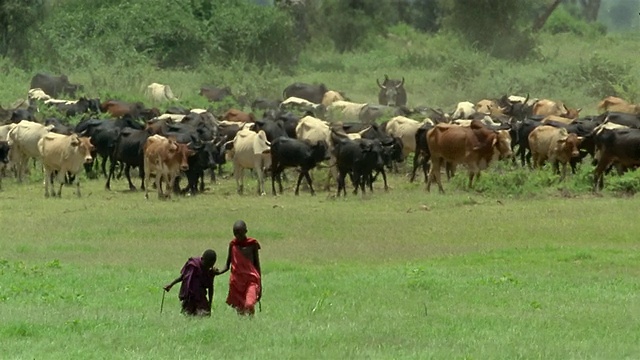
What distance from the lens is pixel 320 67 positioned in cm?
5788

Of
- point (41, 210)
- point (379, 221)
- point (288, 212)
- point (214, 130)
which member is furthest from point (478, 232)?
point (214, 130)

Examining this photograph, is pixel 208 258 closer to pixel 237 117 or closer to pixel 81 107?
pixel 237 117

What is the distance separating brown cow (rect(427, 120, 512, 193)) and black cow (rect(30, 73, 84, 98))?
19.9 m

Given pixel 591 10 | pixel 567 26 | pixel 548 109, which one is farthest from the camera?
pixel 591 10

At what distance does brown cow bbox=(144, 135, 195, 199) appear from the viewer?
26750mm

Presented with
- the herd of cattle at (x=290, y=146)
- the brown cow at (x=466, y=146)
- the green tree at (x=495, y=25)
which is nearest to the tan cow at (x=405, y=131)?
the herd of cattle at (x=290, y=146)

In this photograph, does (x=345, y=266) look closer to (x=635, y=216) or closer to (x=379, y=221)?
(x=379, y=221)

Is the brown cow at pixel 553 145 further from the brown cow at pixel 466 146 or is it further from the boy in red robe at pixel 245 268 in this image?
the boy in red robe at pixel 245 268

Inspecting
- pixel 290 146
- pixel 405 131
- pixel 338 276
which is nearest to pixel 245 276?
pixel 338 276

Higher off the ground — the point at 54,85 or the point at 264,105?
the point at 54,85

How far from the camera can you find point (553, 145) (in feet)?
95.9

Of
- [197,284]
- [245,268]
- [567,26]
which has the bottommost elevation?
[197,284]

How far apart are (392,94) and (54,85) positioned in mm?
11606

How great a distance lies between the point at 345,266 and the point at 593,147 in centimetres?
1260
